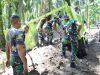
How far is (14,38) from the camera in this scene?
22.3 feet

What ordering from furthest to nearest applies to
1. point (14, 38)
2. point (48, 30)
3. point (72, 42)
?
point (48, 30) < point (72, 42) < point (14, 38)

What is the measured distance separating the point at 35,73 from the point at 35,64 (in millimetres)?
Result: 833

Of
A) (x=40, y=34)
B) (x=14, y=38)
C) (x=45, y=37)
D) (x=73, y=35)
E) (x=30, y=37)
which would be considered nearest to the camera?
(x=14, y=38)

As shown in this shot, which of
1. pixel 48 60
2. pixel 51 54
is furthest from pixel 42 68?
pixel 51 54

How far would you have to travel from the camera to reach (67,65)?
36.9 feet

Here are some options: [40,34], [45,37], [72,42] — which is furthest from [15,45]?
[45,37]

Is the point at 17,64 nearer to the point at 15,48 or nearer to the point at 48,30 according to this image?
the point at 15,48

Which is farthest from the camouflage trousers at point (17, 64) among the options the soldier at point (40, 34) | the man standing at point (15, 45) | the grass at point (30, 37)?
the soldier at point (40, 34)

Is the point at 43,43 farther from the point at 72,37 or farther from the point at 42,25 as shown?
the point at 72,37

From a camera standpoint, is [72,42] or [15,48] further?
[72,42]

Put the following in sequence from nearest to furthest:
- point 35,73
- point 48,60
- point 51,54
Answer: point 35,73, point 48,60, point 51,54

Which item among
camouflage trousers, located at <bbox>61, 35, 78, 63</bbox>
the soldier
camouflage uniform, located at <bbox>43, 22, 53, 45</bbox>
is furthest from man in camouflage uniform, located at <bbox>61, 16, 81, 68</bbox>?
camouflage uniform, located at <bbox>43, 22, 53, 45</bbox>

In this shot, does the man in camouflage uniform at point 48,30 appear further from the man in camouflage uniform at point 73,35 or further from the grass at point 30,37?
the man in camouflage uniform at point 73,35

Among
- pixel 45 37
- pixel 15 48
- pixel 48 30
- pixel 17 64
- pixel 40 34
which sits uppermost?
pixel 48 30
